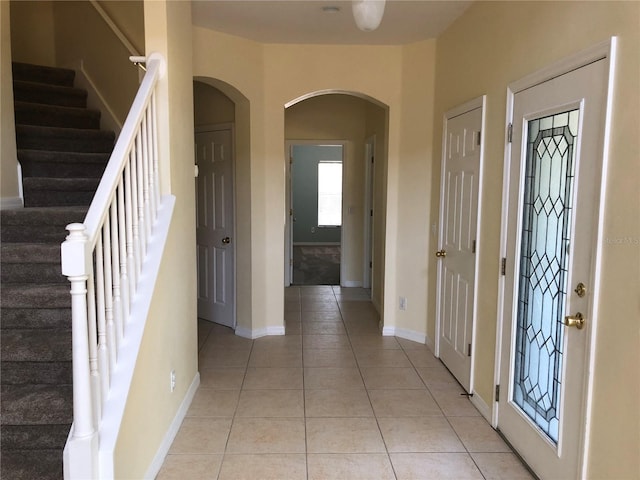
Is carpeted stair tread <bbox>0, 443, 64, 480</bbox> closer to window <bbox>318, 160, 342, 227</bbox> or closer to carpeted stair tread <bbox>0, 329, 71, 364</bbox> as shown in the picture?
carpeted stair tread <bbox>0, 329, 71, 364</bbox>

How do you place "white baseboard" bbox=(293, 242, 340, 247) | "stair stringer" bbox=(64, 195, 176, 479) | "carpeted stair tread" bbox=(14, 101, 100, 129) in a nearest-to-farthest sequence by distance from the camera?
"stair stringer" bbox=(64, 195, 176, 479)
"carpeted stair tread" bbox=(14, 101, 100, 129)
"white baseboard" bbox=(293, 242, 340, 247)

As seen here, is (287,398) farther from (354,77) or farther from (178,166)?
(354,77)

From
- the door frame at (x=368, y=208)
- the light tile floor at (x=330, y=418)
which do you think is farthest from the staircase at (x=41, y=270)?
the door frame at (x=368, y=208)

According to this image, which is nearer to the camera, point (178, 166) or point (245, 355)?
point (178, 166)

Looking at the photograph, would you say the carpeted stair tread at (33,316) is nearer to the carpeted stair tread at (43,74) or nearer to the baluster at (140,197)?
the baluster at (140,197)

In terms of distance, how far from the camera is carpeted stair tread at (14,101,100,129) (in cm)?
385

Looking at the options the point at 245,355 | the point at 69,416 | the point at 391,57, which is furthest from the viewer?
the point at 391,57

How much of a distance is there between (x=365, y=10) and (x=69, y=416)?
200 centimetres

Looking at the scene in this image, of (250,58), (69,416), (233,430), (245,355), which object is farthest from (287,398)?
(250,58)

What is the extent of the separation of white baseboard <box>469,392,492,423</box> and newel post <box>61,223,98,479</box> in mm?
2273

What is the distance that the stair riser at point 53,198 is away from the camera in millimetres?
3277

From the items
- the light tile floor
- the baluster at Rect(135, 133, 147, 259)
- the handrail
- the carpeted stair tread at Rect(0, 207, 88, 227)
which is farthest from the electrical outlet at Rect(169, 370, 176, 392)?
the handrail

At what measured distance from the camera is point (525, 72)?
2.55 m

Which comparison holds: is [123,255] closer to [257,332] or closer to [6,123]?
[6,123]
